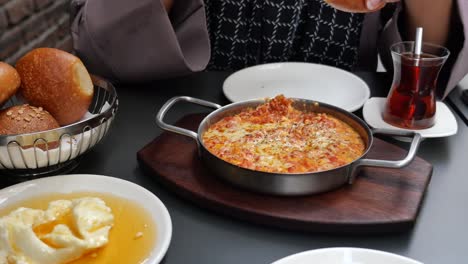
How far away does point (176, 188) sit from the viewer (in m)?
0.89

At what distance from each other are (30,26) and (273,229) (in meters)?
1.47

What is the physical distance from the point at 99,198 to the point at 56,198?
0.23 ft

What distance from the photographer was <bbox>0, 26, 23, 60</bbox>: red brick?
1.79 meters

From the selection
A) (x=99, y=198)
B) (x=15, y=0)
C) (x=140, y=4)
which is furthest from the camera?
(x=15, y=0)

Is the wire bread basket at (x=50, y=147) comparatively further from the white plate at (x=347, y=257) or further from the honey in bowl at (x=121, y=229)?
the white plate at (x=347, y=257)

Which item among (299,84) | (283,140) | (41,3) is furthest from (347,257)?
(41,3)

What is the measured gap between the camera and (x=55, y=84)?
0.94m

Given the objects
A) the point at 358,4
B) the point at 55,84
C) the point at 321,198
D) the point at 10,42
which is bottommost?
A: the point at 10,42

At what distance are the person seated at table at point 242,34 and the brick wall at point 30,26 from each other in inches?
22.3

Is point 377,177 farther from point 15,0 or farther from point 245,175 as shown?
point 15,0

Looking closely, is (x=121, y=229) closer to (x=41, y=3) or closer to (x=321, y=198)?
(x=321, y=198)

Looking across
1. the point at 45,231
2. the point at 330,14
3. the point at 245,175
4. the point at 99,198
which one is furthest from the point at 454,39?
the point at 45,231

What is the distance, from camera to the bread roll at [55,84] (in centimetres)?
94

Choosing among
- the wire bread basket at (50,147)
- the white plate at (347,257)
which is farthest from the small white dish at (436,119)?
the wire bread basket at (50,147)
